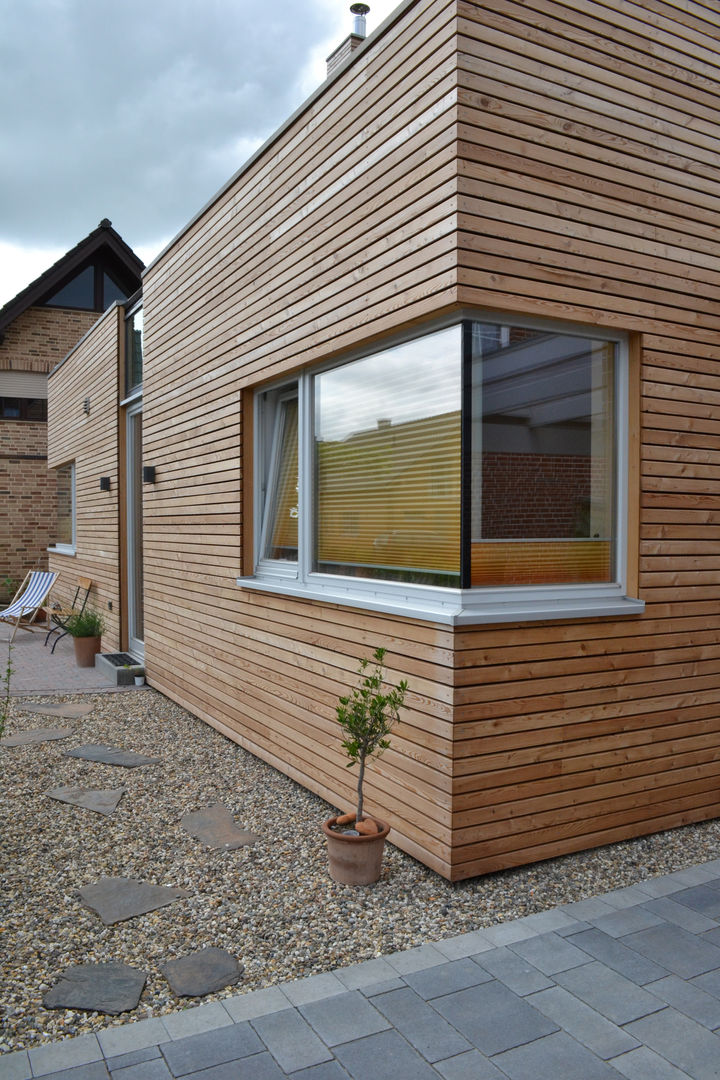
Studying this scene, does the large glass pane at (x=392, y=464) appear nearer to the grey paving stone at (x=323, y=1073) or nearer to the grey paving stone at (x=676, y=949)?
the grey paving stone at (x=676, y=949)

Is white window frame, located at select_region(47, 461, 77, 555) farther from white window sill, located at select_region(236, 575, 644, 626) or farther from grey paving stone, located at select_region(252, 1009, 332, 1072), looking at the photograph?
grey paving stone, located at select_region(252, 1009, 332, 1072)

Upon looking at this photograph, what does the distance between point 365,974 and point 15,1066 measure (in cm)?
112

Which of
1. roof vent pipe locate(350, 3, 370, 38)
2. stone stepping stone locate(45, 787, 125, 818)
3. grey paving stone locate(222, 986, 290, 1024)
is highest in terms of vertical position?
roof vent pipe locate(350, 3, 370, 38)

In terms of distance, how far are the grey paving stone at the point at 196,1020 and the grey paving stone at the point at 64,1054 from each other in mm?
224

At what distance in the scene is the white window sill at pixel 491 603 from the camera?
11.9 ft

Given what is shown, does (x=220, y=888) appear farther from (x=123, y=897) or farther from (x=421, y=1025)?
(x=421, y=1025)

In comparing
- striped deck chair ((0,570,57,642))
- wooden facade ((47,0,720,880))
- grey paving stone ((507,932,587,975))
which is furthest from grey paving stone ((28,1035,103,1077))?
striped deck chair ((0,570,57,642))

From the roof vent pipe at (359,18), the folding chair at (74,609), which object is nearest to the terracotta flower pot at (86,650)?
the folding chair at (74,609)

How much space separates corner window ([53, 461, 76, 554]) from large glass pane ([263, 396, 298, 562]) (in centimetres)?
760

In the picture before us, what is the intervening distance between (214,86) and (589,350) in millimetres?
11704

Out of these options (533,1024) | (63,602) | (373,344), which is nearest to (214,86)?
(63,602)

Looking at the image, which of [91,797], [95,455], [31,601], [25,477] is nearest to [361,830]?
[91,797]

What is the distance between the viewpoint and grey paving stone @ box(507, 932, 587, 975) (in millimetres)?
2943

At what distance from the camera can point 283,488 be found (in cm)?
563
